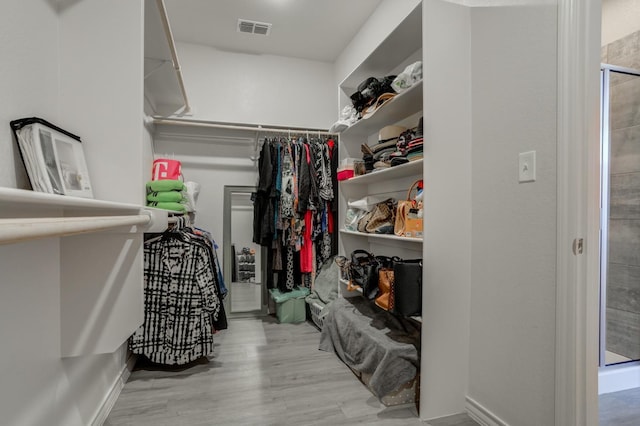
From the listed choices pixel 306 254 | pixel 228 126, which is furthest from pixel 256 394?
pixel 228 126

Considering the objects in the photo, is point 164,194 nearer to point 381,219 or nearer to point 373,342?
point 381,219

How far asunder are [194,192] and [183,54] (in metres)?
1.37

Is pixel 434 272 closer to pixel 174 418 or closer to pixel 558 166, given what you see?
pixel 558 166

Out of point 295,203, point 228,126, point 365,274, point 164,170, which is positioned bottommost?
point 365,274

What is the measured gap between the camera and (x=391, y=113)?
85.7 inches

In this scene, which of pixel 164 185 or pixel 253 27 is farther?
pixel 253 27

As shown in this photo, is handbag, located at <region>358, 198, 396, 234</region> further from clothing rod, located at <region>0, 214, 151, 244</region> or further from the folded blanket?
clothing rod, located at <region>0, 214, 151, 244</region>

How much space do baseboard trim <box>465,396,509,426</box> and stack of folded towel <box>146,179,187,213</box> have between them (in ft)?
7.15

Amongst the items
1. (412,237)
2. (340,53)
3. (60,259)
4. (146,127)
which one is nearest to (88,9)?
(60,259)

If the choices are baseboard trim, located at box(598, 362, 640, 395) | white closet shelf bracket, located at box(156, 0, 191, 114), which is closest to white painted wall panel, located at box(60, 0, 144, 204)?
white closet shelf bracket, located at box(156, 0, 191, 114)

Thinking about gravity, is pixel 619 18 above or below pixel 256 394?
above

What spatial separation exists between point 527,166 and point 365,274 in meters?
1.15

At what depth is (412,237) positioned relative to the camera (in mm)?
1775

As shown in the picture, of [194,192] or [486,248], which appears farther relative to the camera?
[194,192]
